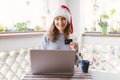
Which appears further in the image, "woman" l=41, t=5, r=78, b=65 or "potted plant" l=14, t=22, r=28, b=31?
"potted plant" l=14, t=22, r=28, b=31

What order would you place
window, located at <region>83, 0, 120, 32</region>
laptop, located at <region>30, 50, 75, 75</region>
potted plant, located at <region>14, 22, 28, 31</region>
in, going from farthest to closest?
1. window, located at <region>83, 0, 120, 32</region>
2. potted plant, located at <region>14, 22, 28, 31</region>
3. laptop, located at <region>30, 50, 75, 75</region>

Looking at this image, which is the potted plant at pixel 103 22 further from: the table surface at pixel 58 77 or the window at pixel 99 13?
the table surface at pixel 58 77

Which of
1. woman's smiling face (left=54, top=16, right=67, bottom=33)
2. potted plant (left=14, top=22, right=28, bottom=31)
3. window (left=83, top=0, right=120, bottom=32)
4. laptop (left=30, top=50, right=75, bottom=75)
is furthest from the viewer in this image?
window (left=83, top=0, right=120, bottom=32)

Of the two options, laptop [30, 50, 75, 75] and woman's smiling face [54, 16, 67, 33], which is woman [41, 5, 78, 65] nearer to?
woman's smiling face [54, 16, 67, 33]

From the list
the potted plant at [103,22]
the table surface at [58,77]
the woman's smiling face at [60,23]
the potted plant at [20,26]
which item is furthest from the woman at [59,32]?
the potted plant at [103,22]

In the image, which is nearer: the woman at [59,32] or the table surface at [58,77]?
the table surface at [58,77]

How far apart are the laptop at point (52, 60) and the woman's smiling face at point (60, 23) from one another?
22.5 inches

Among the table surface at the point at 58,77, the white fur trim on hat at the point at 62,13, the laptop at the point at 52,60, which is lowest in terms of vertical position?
the table surface at the point at 58,77

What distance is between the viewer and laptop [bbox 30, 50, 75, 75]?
1.43 m

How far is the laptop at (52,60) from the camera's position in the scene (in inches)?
56.2

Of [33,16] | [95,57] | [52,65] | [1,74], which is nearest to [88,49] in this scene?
[95,57]

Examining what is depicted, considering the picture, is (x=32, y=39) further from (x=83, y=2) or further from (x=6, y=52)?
(x=83, y=2)

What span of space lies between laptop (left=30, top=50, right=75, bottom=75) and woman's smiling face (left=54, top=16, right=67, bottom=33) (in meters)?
0.57

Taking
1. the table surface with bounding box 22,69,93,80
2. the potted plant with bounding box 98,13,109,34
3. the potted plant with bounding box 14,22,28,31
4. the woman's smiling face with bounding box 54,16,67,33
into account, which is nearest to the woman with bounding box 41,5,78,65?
the woman's smiling face with bounding box 54,16,67,33
